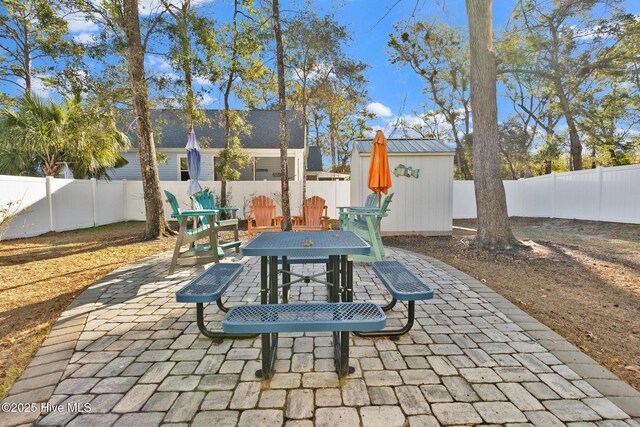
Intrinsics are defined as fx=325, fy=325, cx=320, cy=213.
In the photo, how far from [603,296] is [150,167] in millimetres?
8024

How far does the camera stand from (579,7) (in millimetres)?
7648

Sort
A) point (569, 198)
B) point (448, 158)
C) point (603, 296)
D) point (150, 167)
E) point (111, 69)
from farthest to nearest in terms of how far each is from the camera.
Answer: point (569, 198), point (448, 158), point (150, 167), point (111, 69), point (603, 296)

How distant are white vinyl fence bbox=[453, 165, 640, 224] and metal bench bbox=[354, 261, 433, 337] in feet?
29.7

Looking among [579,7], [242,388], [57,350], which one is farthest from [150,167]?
[579,7]

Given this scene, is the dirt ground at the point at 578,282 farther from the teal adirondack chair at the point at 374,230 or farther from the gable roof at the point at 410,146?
the gable roof at the point at 410,146

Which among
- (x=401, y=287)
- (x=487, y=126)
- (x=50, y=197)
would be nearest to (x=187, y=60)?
(x=50, y=197)

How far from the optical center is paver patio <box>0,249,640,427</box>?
1606 mm

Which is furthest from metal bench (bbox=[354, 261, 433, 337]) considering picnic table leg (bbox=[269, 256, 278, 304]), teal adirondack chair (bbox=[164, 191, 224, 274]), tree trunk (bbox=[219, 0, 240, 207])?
tree trunk (bbox=[219, 0, 240, 207])

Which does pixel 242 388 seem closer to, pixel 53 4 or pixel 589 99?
pixel 53 4

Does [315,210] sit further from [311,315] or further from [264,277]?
[311,315]

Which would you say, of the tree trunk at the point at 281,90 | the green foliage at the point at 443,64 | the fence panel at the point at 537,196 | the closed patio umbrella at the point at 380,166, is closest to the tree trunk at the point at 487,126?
the closed patio umbrella at the point at 380,166

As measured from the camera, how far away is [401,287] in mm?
2240

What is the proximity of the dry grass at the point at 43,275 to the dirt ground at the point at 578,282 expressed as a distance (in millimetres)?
3905

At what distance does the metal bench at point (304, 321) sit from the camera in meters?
1.62
